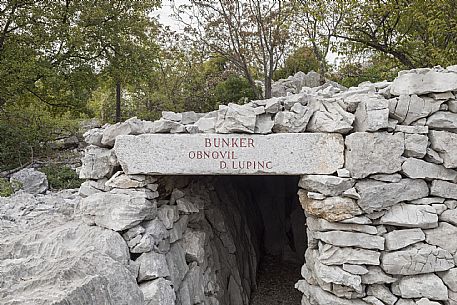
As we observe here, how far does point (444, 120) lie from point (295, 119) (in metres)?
1.53

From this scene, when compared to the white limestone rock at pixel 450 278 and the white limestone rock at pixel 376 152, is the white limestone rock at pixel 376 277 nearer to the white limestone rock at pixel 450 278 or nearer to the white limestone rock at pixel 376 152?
the white limestone rock at pixel 450 278

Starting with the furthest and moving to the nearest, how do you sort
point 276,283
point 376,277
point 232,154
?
point 276,283 < point 232,154 < point 376,277

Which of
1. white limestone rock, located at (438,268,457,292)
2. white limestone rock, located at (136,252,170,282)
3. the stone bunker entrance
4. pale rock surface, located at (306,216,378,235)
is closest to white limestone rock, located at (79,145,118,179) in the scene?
the stone bunker entrance

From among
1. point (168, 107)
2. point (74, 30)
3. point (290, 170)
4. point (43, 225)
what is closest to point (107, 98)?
point (168, 107)

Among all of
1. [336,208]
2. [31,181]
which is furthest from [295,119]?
[31,181]

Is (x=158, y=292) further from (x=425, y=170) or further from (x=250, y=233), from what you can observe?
(x=250, y=233)

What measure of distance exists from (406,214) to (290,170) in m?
1.30

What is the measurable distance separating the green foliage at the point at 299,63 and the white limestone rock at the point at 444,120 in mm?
10677

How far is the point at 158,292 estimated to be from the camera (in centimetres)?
397

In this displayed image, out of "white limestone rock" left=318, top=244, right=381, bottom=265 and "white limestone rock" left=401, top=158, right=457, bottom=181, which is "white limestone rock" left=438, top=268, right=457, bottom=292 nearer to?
"white limestone rock" left=318, top=244, right=381, bottom=265

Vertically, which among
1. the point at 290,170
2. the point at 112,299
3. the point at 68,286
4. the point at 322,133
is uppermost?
the point at 322,133

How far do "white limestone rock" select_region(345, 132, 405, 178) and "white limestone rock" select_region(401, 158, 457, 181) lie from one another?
3.8 inches

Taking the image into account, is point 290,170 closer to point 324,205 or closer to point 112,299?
point 324,205

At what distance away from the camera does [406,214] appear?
4.13 meters
